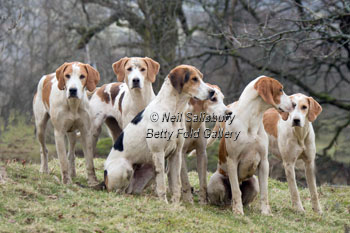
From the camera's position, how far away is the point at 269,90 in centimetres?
637

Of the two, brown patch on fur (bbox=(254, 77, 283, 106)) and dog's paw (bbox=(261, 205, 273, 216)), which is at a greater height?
brown patch on fur (bbox=(254, 77, 283, 106))

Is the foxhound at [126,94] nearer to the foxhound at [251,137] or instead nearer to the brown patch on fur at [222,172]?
the foxhound at [251,137]

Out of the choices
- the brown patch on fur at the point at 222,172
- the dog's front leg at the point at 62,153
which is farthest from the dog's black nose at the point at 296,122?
the dog's front leg at the point at 62,153

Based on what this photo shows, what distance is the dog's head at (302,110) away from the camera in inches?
267

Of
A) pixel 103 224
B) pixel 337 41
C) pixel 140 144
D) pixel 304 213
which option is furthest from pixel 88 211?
pixel 337 41

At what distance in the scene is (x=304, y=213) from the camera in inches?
282

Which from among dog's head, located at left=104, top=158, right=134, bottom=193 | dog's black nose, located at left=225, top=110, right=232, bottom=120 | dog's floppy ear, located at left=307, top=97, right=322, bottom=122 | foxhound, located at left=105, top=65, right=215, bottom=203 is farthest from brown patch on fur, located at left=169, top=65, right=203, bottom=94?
dog's floppy ear, located at left=307, top=97, right=322, bottom=122

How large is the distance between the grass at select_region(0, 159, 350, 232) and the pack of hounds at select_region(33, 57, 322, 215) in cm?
31

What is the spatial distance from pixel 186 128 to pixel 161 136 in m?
0.74

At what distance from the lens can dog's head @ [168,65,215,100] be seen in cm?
609

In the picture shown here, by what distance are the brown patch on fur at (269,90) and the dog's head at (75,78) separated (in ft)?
7.69

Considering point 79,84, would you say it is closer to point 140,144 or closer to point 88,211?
point 140,144

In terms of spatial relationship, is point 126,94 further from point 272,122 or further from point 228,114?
point 272,122

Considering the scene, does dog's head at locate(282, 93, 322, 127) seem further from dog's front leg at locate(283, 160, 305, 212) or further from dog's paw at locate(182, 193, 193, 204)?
dog's paw at locate(182, 193, 193, 204)
